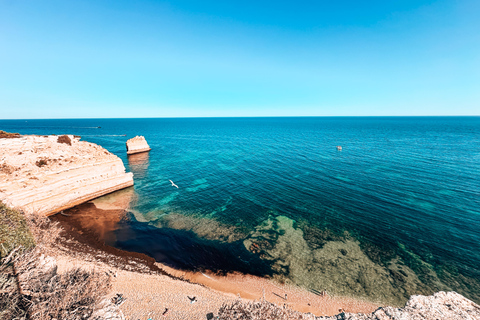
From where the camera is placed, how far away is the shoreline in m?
16.0

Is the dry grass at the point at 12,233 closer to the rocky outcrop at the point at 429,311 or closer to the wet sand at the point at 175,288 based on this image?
the wet sand at the point at 175,288

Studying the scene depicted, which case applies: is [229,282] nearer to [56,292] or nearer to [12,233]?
[56,292]

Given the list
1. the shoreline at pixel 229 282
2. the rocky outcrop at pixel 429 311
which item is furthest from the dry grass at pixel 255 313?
the rocky outcrop at pixel 429 311

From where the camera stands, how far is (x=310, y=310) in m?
15.7

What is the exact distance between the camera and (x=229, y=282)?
18156 mm

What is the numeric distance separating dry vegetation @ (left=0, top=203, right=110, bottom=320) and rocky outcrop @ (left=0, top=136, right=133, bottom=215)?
40.6ft

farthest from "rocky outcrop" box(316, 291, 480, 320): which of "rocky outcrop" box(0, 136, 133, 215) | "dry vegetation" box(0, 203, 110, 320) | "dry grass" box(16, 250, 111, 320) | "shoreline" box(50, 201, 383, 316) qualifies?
"rocky outcrop" box(0, 136, 133, 215)

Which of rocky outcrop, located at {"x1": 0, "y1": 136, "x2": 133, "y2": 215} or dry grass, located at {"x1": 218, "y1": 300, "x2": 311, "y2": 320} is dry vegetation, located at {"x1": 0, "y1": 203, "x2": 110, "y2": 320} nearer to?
dry grass, located at {"x1": 218, "y1": 300, "x2": 311, "y2": 320}

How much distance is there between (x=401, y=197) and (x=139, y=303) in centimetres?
3979

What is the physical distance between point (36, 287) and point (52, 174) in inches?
893

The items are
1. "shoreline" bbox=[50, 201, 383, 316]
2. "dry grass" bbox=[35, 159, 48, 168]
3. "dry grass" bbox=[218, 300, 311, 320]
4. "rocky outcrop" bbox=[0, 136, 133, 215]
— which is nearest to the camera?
"dry grass" bbox=[218, 300, 311, 320]

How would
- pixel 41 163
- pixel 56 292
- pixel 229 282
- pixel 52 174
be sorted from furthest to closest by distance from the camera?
pixel 41 163
pixel 52 174
pixel 229 282
pixel 56 292

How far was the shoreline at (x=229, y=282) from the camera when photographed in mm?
16047

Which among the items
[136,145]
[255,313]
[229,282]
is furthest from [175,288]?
[136,145]
